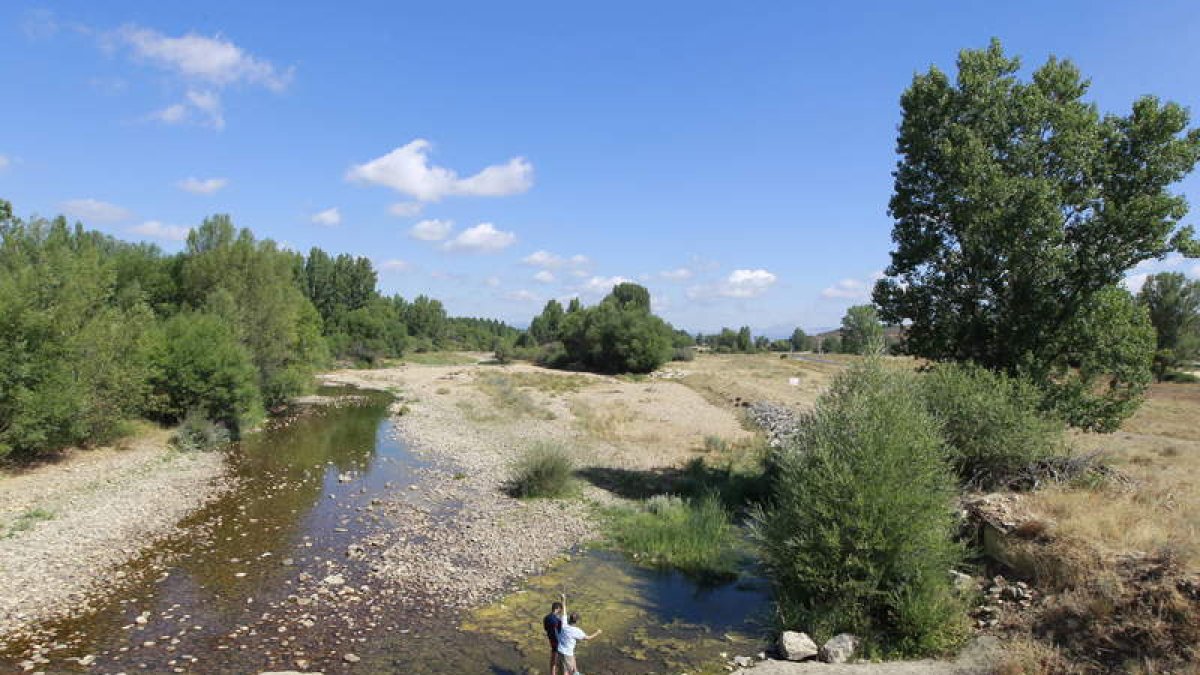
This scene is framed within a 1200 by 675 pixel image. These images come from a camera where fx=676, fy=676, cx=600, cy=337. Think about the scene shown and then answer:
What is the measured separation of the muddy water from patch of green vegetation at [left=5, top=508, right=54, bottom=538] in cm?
410

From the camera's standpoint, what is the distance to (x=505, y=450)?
1580 inches

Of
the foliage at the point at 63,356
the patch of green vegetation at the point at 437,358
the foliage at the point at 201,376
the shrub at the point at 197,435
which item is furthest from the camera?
the patch of green vegetation at the point at 437,358

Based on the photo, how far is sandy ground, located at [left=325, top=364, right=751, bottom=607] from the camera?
808 inches

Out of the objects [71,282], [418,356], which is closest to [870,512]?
[71,282]

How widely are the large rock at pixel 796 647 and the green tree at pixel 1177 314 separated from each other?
78.8m

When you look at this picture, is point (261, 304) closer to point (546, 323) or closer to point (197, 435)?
Answer: point (197, 435)

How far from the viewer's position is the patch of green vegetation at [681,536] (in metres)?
21.2

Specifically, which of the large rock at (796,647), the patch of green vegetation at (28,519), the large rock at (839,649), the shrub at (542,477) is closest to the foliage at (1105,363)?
the large rock at (839,649)

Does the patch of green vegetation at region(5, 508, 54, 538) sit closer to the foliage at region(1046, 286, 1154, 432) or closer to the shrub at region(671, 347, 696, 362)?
the foliage at region(1046, 286, 1154, 432)

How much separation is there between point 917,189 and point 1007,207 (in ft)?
14.0

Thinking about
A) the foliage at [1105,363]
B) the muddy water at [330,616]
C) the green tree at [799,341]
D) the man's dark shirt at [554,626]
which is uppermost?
the green tree at [799,341]

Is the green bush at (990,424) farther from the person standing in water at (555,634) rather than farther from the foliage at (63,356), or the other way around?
the foliage at (63,356)

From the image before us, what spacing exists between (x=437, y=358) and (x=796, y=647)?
420 feet

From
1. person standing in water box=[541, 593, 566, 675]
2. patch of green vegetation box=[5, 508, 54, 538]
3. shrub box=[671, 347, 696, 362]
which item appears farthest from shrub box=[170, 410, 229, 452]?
shrub box=[671, 347, 696, 362]
